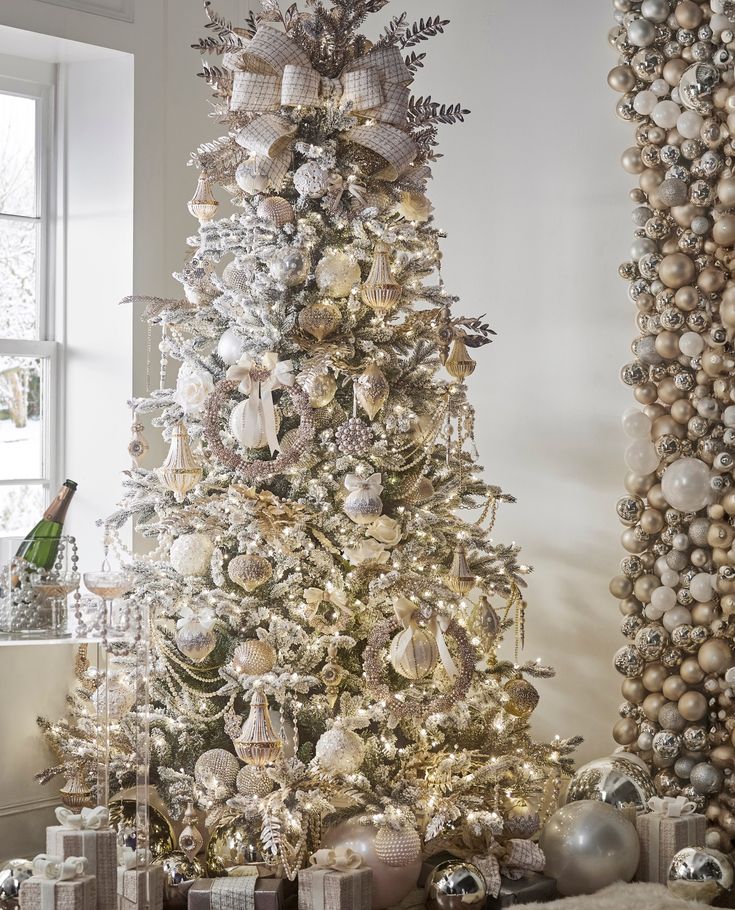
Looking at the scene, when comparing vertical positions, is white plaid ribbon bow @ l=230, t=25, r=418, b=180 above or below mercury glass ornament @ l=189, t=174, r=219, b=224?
above

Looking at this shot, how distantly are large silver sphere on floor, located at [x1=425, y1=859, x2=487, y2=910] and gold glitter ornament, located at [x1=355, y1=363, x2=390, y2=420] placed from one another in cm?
106

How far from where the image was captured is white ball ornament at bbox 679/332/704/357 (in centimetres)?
312

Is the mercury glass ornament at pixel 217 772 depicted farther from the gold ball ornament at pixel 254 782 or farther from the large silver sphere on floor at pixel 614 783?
the large silver sphere on floor at pixel 614 783

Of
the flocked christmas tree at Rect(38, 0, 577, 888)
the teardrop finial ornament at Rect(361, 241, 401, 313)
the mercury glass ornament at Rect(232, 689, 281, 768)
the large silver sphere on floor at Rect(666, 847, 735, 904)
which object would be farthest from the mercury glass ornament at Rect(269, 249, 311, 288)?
the large silver sphere on floor at Rect(666, 847, 735, 904)

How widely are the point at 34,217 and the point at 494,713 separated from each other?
2010 millimetres

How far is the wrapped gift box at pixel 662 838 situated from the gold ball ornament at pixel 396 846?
649 mm

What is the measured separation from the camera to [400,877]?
2576 millimetres

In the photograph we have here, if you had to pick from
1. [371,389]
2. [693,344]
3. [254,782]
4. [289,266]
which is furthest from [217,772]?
[693,344]

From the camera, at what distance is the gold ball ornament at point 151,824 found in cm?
262

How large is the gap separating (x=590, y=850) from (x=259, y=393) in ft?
4.43

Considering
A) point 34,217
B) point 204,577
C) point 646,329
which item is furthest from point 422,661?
point 34,217

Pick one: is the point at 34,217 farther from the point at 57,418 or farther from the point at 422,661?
the point at 422,661

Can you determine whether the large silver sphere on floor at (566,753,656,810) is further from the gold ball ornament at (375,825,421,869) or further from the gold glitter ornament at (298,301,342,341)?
the gold glitter ornament at (298,301,342,341)

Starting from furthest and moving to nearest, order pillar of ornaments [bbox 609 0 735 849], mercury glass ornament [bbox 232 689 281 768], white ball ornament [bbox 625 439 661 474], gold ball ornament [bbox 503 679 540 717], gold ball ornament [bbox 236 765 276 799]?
1. white ball ornament [bbox 625 439 661 474]
2. pillar of ornaments [bbox 609 0 735 849]
3. gold ball ornament [bbox 503 679 540 717]
4. gold ball ornament [bbox 236 765 276 799]
5. mercury glass ornament [bbox 232 689 281 768]
